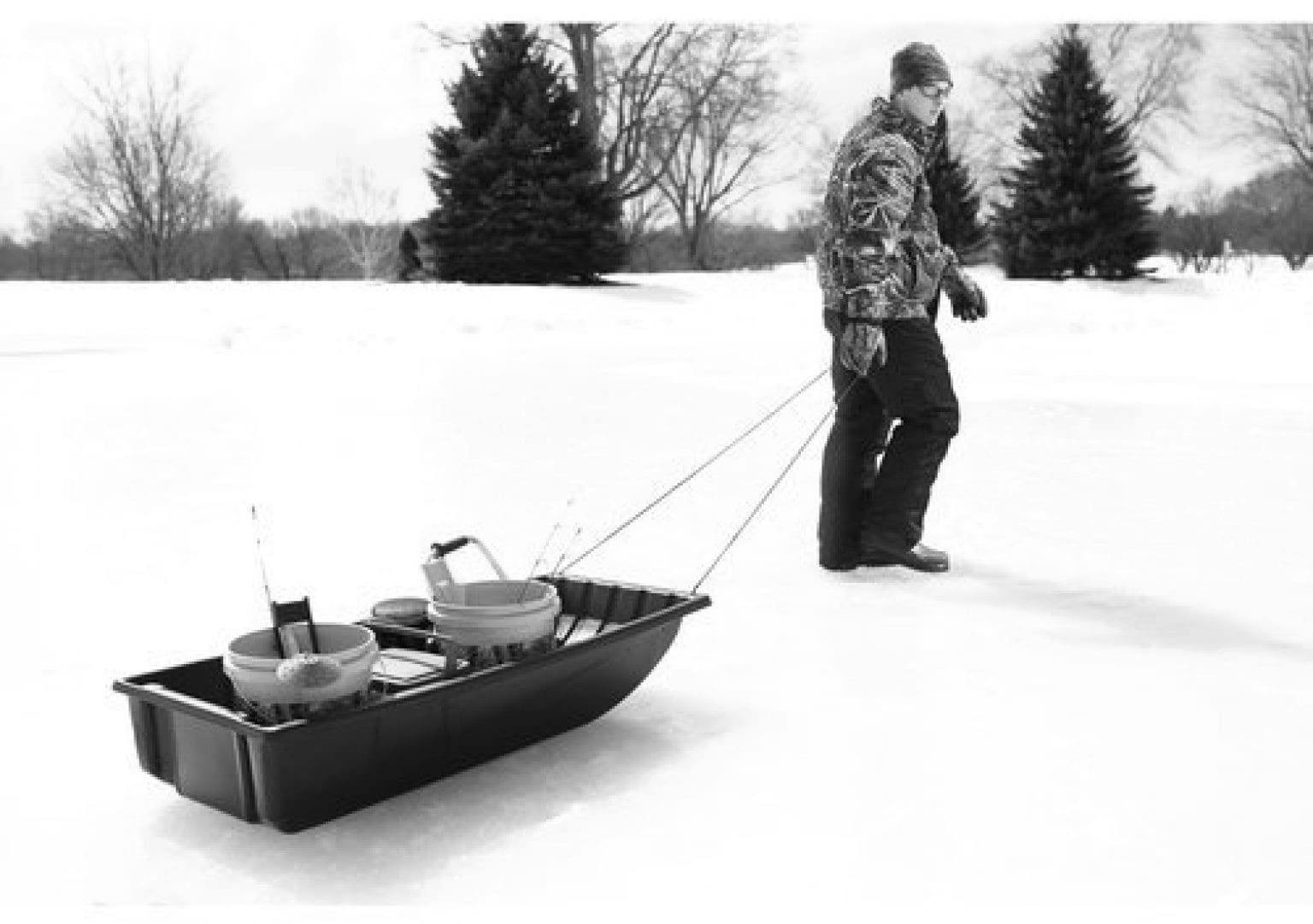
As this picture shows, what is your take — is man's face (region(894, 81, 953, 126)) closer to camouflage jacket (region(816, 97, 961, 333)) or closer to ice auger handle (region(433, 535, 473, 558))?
camouflage jacket (region(816, 97, 961, 333))

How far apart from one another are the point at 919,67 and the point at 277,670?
2.68 metres

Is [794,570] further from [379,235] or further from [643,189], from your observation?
[379,235]

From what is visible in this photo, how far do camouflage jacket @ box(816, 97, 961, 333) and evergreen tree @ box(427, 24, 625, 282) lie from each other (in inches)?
735

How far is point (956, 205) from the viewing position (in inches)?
1066

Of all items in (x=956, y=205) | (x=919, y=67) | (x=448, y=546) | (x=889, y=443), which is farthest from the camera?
(x=956, y=205)

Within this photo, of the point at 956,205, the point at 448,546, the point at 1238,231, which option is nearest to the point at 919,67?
the point at 448,546

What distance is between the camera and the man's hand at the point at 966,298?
4.30 m

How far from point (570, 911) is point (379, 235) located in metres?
36.8

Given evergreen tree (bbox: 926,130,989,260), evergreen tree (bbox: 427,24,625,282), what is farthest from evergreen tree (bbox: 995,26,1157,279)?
evergreen tree (bbox: 427,24,625,282)

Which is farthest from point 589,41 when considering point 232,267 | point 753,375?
point 753,375

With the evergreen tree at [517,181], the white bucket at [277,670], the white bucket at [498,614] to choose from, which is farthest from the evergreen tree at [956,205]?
the white bucket at [277,670]

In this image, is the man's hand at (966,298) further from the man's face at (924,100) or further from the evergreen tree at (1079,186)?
the evergreen tree at (1079,186)

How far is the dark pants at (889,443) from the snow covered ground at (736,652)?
0.53 feet

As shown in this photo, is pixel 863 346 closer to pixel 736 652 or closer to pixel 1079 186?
pixel 736 652
